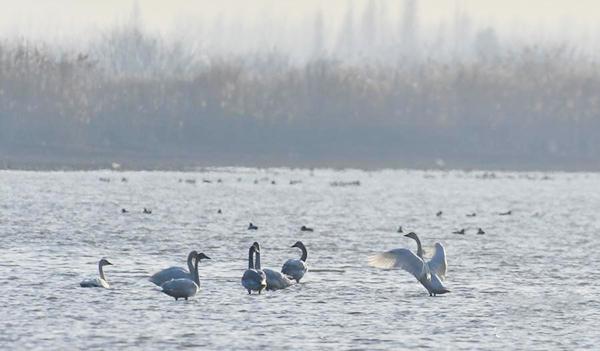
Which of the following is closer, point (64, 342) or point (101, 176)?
point (64, 342)

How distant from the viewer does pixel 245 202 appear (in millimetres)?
70438

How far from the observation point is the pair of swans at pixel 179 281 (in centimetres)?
2822

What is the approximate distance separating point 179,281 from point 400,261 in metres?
4.75

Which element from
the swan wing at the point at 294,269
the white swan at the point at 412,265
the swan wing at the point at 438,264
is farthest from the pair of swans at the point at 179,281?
the swan wing at the point at 438,264

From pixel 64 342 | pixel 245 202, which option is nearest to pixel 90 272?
pixel 64 342

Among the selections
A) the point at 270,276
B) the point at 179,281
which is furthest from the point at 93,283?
the point at 270,276

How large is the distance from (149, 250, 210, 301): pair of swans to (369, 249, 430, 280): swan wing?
11.7 ft

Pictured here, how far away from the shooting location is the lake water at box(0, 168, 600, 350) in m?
24.4

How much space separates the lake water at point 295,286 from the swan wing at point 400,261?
53 cm

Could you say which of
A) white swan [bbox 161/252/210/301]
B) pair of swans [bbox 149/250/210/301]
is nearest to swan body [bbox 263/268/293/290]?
pair of swans [bbox 149/250/210/301]

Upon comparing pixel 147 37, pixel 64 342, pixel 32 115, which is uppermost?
pixel 147 37

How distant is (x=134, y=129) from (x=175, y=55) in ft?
154

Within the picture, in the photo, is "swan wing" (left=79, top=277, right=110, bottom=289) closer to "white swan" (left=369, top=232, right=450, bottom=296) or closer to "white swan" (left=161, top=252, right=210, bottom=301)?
"white swan" (left=161, top=252, right=210, bottom=301)

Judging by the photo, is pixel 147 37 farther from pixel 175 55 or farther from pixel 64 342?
pixel 64 342
